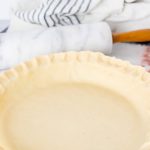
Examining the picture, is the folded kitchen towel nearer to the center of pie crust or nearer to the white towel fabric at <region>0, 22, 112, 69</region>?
the white towel fabric at <region>0, 22, 112, 69</region>

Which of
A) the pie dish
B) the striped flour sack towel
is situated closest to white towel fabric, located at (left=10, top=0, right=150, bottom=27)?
the striped flour sack towel

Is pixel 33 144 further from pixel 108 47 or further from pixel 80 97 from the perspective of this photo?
pixel 108 47

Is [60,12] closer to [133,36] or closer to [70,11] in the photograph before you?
[70,11]

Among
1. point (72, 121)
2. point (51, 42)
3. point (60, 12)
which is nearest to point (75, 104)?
point (72, 121)

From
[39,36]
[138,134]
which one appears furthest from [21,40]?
[138,134]

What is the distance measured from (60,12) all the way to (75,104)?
0.83 feet

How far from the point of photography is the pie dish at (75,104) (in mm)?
403

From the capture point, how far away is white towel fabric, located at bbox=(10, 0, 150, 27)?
25.7 inches

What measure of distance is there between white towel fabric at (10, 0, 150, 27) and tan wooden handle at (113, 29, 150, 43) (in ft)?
0.21

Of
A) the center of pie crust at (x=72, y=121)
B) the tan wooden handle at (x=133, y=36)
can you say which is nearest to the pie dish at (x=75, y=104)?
the center of pie crust at (x=72, y=121)

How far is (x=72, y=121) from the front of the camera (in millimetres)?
436

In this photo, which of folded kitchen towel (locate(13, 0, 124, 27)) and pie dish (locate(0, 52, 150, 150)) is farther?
folded kitchen towel (locate(13, 0, 124, 27))

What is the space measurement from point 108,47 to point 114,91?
0.13 metres

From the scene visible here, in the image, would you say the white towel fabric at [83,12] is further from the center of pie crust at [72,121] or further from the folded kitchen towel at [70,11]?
the center of pie crust at [72,121]
